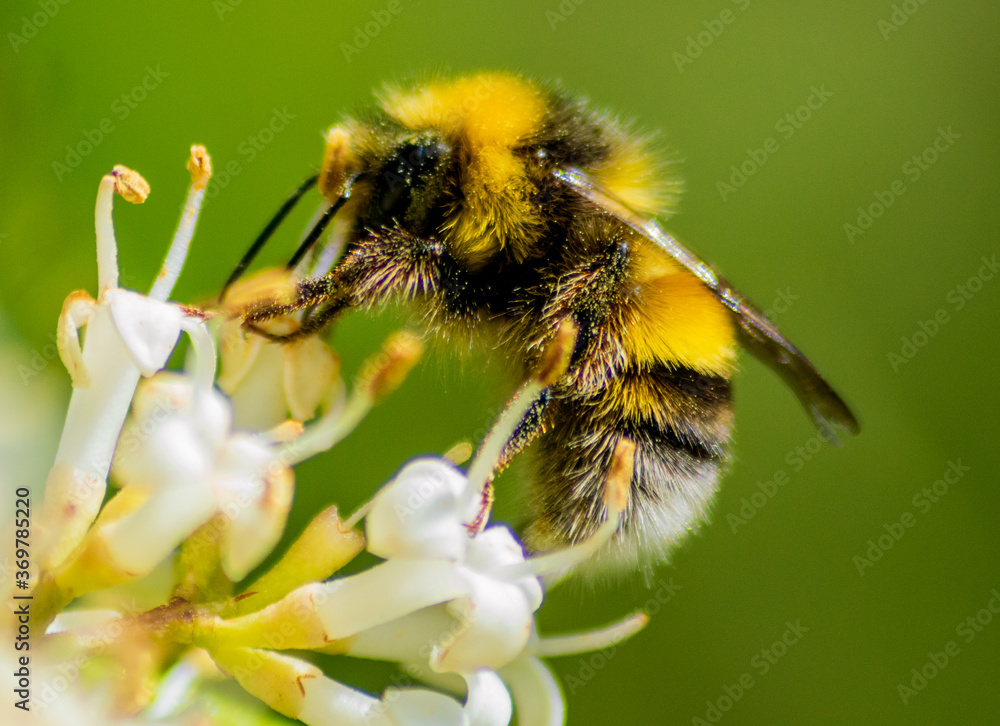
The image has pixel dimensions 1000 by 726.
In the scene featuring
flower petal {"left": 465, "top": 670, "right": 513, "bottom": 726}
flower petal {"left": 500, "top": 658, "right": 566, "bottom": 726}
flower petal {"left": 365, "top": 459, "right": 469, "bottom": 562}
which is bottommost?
flower petal {"left": 465, "top": 670, "right": 513, "bottom": 726}

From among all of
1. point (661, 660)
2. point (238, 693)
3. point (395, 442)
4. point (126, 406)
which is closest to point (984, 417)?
point (661, 660)

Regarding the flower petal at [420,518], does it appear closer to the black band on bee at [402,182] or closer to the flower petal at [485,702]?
the flower petal at [485,702]

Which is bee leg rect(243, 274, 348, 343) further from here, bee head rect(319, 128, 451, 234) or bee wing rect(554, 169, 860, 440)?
bee wing rect(554, 169, 860, 440)

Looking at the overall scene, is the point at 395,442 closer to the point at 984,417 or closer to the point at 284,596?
the point at 284,596

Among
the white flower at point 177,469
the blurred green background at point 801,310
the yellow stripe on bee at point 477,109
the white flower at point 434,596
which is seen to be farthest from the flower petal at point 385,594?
the blurred green background at point 801,310

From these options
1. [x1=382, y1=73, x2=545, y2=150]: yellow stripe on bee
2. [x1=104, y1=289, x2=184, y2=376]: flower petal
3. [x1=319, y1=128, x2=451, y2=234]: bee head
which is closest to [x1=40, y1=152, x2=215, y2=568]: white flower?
[x1=104, y1=289, x2=184, y2=376]: flower petal

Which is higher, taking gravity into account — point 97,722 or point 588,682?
point 588,682
